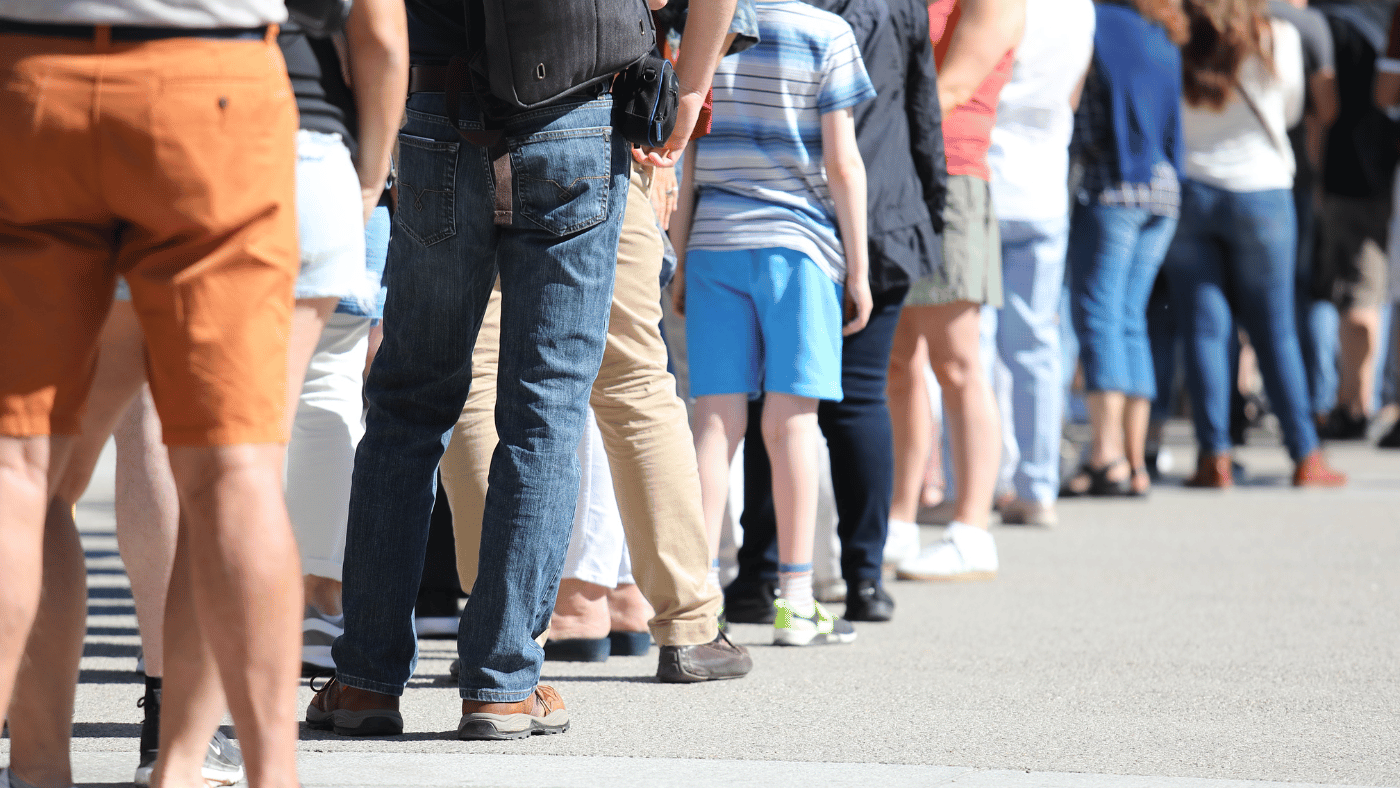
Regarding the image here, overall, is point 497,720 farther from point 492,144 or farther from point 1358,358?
point 1358,358

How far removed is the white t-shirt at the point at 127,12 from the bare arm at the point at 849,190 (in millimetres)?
2541

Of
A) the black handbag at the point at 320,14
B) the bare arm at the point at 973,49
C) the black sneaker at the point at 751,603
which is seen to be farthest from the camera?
the bare arm at the point at 973,49

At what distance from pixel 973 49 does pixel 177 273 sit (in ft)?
13.2

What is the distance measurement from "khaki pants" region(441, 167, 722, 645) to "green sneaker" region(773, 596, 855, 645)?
0.62m

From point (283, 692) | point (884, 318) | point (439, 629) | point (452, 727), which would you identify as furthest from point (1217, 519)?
point (283, 692)

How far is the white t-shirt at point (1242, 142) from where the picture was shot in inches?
346

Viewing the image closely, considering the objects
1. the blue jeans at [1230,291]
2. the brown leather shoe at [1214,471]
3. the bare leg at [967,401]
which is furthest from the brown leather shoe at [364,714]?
the brown leather shoe at [1214,471]

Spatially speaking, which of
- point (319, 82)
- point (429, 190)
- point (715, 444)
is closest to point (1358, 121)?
point (715, 444)

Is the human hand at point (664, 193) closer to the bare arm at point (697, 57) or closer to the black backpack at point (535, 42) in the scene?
the bare arm at point (697, 57)

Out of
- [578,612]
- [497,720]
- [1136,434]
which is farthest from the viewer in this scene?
[1136,434]

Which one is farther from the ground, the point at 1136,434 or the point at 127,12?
the point at 127,12

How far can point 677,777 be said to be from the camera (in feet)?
10.4

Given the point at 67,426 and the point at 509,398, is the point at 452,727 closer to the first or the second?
the point at 509,398

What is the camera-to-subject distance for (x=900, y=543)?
6.32 m
